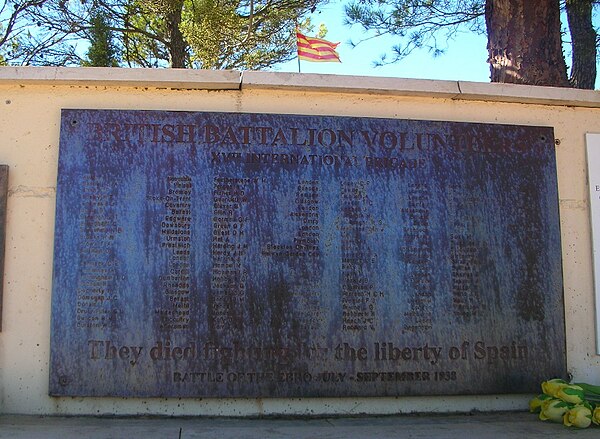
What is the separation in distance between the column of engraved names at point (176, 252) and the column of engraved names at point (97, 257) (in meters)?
0.34

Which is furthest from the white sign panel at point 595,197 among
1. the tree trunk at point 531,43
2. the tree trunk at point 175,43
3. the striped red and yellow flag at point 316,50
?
the tree trunk at point 175,43

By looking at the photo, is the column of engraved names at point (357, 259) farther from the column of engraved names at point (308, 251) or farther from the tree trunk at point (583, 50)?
the tree trunk at point (583, 50)

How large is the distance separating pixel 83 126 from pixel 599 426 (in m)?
4.22

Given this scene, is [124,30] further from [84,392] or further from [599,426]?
[599,426]

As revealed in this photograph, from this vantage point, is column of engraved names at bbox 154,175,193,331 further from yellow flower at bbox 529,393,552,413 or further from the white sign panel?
the white sign panel

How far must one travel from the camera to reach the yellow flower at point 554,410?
171 inches

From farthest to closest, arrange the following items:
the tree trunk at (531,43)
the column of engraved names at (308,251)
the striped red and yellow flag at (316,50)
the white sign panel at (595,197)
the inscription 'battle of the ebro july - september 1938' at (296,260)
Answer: the striped red and yellow flag at (316,50)
the tree trunk at (531,43)
the white sign panel at (595,197)
the column of engraved names at (308,251)
the inscription 'battle of the ebro july - september 1938' at (296,260)

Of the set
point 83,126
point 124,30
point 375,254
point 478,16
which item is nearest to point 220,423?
point 375,254

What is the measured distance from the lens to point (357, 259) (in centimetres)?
467

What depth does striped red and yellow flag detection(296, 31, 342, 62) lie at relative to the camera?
1070 cm

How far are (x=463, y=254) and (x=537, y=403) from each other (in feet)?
3.95

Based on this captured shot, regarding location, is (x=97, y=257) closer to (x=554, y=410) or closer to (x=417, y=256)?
(x=417, y=256)

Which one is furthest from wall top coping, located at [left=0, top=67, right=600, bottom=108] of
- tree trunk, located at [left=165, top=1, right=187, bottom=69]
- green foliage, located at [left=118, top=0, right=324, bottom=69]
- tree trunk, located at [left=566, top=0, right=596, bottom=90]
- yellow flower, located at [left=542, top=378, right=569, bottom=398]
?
tree trunk, located at [left=165, top=1, right=187, bottom=69]

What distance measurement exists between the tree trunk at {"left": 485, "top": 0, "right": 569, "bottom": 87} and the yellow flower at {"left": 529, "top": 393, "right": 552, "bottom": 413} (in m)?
3.62
